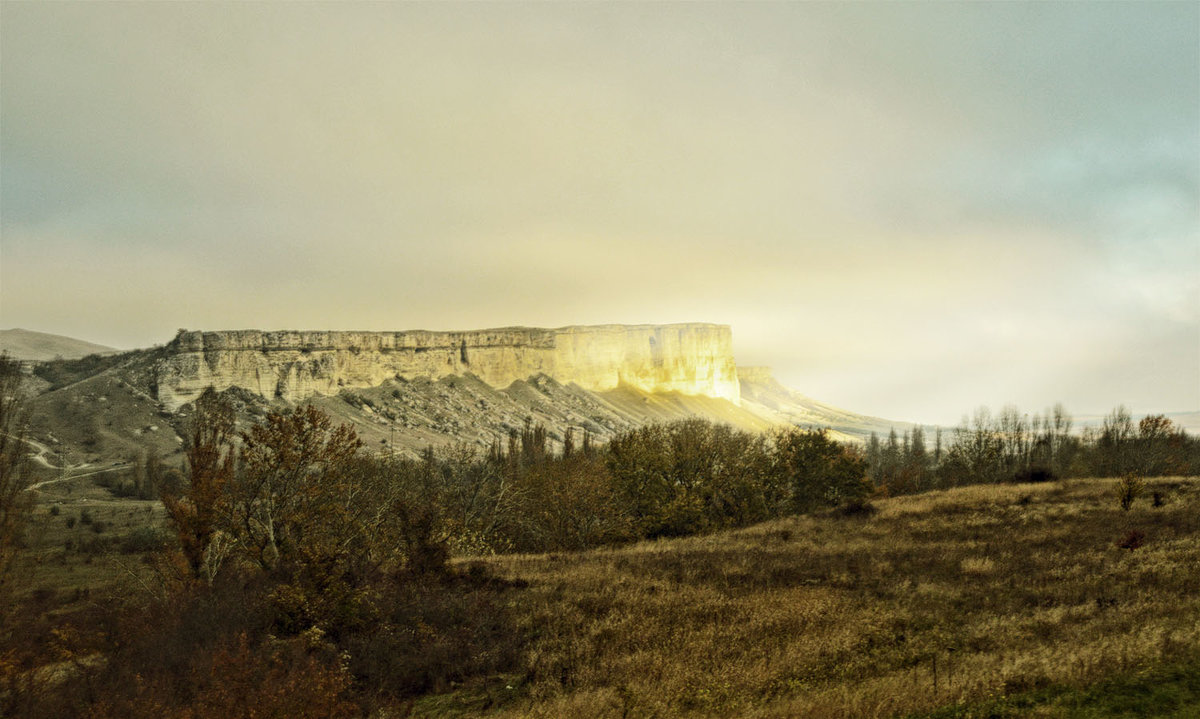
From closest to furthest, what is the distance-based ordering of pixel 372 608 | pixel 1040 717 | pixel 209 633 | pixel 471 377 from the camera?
pixel 1040 717 < pixel 209 633 < pixel 372 608 < pixel 471 377

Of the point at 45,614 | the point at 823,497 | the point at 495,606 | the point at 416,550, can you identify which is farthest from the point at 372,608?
the point at 823,497

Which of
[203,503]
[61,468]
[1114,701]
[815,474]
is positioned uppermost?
[203,503]

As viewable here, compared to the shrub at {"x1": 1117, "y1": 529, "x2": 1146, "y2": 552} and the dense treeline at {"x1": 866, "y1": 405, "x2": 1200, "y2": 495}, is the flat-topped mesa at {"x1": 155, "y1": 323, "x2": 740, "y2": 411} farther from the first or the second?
the shrub at {"x1": 1117, "y1": 529, "x2": 1146, "y2": 552}

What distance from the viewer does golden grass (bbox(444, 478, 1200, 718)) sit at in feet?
34.0

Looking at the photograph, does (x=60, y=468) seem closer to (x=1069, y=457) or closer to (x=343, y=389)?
(x=343, y=389)

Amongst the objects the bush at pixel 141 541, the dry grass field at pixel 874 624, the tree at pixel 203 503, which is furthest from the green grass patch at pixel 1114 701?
the bush at pixel 141 541

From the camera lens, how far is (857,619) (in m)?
15.2

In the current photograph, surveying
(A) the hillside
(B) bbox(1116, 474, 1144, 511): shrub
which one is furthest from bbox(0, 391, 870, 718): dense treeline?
(A) the hillside

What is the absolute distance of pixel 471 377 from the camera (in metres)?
150

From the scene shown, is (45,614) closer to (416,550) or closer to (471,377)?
(416,550)

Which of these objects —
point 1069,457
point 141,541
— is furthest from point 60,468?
point 1069,457

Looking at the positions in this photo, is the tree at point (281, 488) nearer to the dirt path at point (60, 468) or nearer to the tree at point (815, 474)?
the tree at point (815, 474)

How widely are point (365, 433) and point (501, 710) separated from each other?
95384 millimetres

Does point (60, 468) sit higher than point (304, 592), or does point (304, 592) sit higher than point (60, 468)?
point (304, 592)
